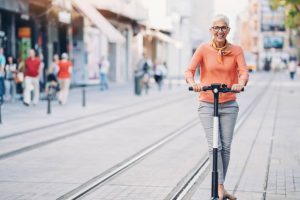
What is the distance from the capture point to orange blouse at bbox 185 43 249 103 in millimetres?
5602

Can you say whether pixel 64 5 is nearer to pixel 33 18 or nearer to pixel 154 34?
pixel 33 18

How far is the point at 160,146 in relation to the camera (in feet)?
32.9

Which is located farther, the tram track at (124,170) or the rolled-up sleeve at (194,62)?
the tram track at (124,170)

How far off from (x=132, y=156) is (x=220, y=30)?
152 inches

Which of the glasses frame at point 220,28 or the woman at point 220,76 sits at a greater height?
the glasses frame at point 220,28

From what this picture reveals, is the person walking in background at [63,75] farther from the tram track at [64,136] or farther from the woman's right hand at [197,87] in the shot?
the woman's right hand at [197,87]

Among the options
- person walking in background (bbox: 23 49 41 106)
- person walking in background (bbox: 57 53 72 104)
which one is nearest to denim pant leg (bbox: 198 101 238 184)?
person walking in background (bbox: 23 49 41 106)

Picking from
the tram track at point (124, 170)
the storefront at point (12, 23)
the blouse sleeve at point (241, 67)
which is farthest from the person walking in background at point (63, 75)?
the blouse sleeve at point (241, 67)

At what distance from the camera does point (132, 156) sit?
8906mm

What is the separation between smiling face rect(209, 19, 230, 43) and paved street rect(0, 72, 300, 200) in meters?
1.72

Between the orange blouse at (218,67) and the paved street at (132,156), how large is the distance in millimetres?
1196

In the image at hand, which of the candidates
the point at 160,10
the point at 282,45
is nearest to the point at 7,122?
the point at 160,10

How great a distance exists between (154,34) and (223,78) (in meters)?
42.0

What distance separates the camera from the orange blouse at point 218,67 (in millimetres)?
5602
